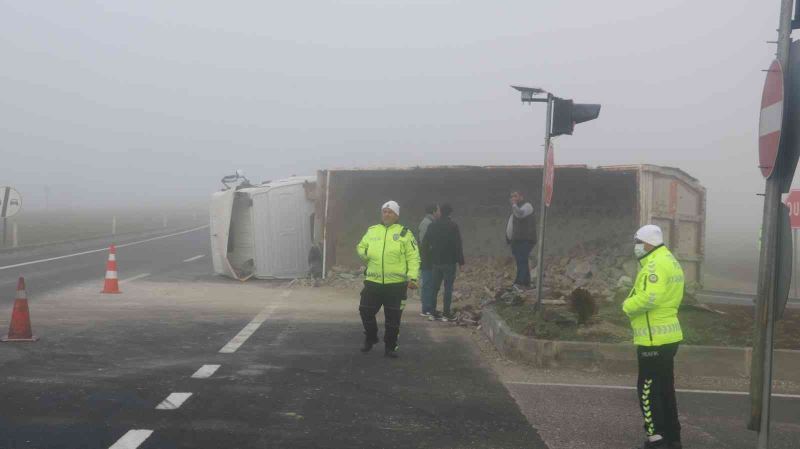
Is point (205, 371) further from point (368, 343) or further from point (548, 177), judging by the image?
point (548, 177)

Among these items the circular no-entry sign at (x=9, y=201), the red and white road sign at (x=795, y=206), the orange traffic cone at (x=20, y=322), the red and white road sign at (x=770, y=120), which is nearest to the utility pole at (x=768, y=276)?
the red and white road sign at (x=770, y=120)

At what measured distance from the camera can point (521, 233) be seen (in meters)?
13.8

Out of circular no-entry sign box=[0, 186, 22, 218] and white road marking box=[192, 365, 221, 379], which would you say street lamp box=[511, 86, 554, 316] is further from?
circular no-entry sign box=[0, 186, 22, 218]

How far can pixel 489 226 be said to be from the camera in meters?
19.2

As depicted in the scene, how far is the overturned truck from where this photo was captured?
1614 centimetres

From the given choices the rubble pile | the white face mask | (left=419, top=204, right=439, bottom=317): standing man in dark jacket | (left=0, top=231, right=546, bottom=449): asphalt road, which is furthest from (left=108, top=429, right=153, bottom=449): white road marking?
the rubble pile

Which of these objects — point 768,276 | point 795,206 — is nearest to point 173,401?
point 768,276

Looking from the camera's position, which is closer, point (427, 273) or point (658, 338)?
point (658, 338)

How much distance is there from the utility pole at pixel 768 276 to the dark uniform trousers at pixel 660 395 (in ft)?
4.36

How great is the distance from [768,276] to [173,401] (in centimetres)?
461

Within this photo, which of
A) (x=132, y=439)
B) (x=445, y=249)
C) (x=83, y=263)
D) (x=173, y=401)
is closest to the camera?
(x=132, y=439)

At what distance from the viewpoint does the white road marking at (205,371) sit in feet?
25.2

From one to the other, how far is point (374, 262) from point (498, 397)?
8.24 ft

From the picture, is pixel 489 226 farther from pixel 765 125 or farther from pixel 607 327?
pixel 765 125
